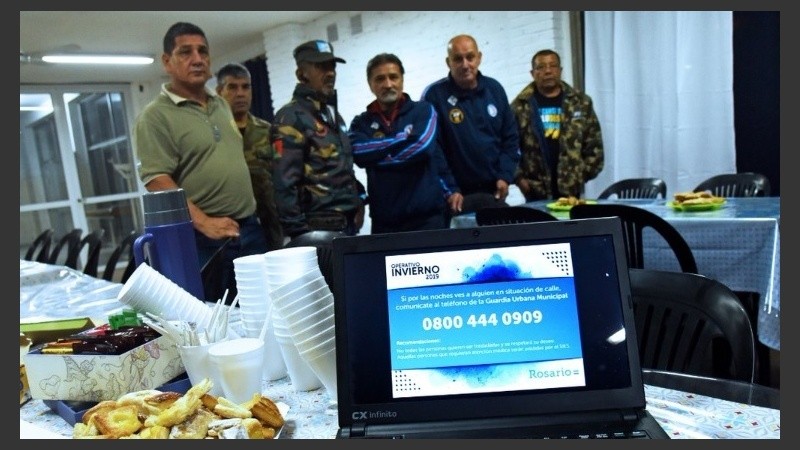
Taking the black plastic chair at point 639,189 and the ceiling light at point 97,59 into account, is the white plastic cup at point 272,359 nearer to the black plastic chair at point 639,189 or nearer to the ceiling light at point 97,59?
the black plastic chair at point 639,189

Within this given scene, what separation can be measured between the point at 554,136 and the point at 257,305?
126 inches

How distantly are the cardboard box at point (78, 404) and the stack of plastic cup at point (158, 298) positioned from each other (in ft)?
0.31

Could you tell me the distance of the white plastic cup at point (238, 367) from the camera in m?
0.84

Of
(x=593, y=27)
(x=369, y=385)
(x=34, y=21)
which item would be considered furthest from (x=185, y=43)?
(x=34, y=21)

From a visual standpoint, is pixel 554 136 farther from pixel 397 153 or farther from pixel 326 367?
pixel 326 367

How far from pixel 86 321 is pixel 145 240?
27cm

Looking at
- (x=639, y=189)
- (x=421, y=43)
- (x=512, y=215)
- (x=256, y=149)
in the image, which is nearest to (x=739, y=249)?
(x=512, y=215)

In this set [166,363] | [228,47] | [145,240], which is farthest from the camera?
[228,47]

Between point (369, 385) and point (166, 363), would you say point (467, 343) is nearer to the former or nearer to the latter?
point (369, 385)

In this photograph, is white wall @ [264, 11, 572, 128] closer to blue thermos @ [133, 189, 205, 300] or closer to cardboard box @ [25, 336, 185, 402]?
blue thermos @ [133, 189, 205, 300]

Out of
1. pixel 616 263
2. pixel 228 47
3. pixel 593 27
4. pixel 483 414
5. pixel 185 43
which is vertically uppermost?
pixel 228 47

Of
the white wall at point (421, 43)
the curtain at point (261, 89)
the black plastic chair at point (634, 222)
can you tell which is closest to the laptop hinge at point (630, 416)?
the black plastic chair at point (634, 222)

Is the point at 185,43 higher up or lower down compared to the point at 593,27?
lower down

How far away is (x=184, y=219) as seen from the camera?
3.95 ft
